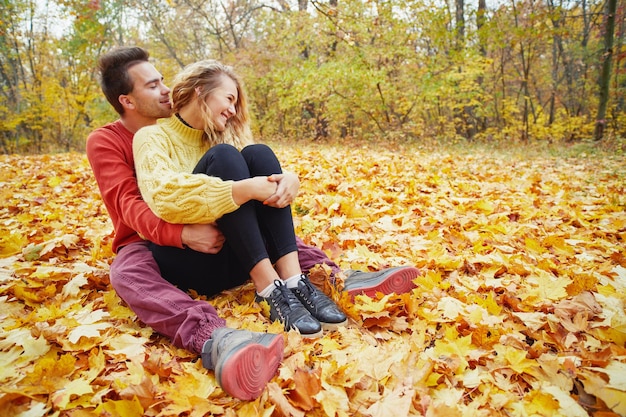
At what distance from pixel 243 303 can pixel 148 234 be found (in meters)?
0.57

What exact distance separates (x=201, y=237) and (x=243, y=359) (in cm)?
60

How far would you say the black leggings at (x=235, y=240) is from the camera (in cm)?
165

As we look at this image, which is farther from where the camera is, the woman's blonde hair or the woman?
the woman's blonde hair

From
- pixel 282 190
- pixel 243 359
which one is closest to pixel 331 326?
pixel 243 359

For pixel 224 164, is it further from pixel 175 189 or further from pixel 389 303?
pixel 389 303

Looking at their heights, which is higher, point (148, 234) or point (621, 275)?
point (148, 234)

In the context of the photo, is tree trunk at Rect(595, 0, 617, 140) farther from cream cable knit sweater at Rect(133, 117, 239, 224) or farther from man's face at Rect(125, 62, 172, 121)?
cream cable knit sweater at Rect(133, 117, 239, 224)

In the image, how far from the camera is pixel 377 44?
1001 centimetres

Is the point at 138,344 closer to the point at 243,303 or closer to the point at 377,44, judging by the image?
the point at 243,303

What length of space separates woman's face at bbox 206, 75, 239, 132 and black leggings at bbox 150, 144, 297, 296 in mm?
204

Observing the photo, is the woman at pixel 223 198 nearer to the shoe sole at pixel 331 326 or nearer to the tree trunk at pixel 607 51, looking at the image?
the shoe sole at pixel 331 326

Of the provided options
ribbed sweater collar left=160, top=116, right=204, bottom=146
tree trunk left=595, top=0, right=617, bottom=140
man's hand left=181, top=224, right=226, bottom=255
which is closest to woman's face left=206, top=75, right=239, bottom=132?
ribbed sweater collar left=160, top=116, right=204, bottom=146

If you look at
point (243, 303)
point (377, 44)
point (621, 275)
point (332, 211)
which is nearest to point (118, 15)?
point (377, 44)

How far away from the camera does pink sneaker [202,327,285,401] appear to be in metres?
1.17
